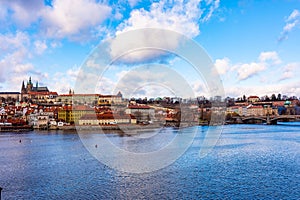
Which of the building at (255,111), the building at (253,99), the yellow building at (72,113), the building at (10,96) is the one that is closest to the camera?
the yellow building at (72,113)

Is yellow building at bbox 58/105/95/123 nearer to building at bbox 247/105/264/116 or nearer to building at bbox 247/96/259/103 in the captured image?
building at bbox 247/105/264/116

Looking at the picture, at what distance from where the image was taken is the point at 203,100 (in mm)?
48594

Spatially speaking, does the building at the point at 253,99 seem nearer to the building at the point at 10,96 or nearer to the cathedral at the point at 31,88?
the cathedral at the point at 31,88

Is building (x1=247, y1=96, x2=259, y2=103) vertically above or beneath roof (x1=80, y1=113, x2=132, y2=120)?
above

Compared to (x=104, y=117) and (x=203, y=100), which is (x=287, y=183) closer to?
(x=104, y=117)

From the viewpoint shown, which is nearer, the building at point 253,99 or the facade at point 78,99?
the facade at point 78,99

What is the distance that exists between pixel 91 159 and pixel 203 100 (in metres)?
38.1

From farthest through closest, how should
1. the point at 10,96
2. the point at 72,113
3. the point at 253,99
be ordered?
the point at 253,99 → the point at 10,96 → the point at 72,113

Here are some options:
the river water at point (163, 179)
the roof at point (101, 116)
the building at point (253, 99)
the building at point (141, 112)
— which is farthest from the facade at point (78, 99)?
the building at point (253, 99)

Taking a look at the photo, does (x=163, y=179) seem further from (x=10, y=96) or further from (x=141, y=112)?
(x=10, y=96)

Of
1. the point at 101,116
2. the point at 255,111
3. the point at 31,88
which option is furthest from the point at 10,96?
the point at 255,111

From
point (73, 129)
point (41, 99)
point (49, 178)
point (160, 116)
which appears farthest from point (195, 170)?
point (41, 99)

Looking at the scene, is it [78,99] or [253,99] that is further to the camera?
[253,99]

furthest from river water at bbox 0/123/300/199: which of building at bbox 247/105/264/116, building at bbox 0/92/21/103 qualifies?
building at bbox 0/92/21/103
